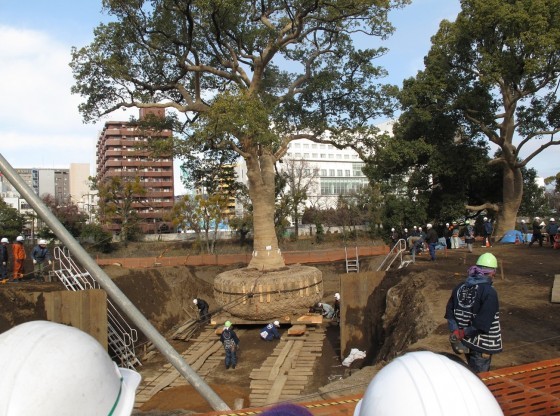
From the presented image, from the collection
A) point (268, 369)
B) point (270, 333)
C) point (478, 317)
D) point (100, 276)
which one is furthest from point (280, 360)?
point (100, 276)

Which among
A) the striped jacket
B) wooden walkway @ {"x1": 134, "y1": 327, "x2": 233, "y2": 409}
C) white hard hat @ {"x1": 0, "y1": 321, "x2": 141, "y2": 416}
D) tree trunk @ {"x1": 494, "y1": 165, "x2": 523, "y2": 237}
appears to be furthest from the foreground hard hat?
tree trunk @ {"x1": 494, "y1": 165, "x2": 523, "y2": 237}

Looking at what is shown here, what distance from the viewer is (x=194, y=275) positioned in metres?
22.0

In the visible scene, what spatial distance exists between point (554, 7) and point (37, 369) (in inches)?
885

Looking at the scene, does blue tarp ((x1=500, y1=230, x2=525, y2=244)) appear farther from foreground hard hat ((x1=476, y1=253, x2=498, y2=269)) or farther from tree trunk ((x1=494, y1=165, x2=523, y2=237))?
foreground hard hat ((x1=476, y1=253, x2=498, y2=269))

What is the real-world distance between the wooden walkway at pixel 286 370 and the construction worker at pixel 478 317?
15.2 ft

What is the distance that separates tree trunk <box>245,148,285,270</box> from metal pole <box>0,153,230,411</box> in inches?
484

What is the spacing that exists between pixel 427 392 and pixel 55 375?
1.58 metres

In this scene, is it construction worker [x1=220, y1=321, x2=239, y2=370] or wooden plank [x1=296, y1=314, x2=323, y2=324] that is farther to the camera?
wooden plank [x1=296, y1=314, x2=323, y2=324]

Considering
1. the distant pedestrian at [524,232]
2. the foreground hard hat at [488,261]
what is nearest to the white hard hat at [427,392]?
the foreground hard hat at [488,261]

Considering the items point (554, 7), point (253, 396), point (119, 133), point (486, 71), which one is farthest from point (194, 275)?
point (119, 133)

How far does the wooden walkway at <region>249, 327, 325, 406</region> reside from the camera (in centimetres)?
984

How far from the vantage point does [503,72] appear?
1953 centimetres

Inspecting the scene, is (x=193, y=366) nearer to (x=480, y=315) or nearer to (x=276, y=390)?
(x=276, y=390)

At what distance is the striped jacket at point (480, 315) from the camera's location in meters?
4.40
